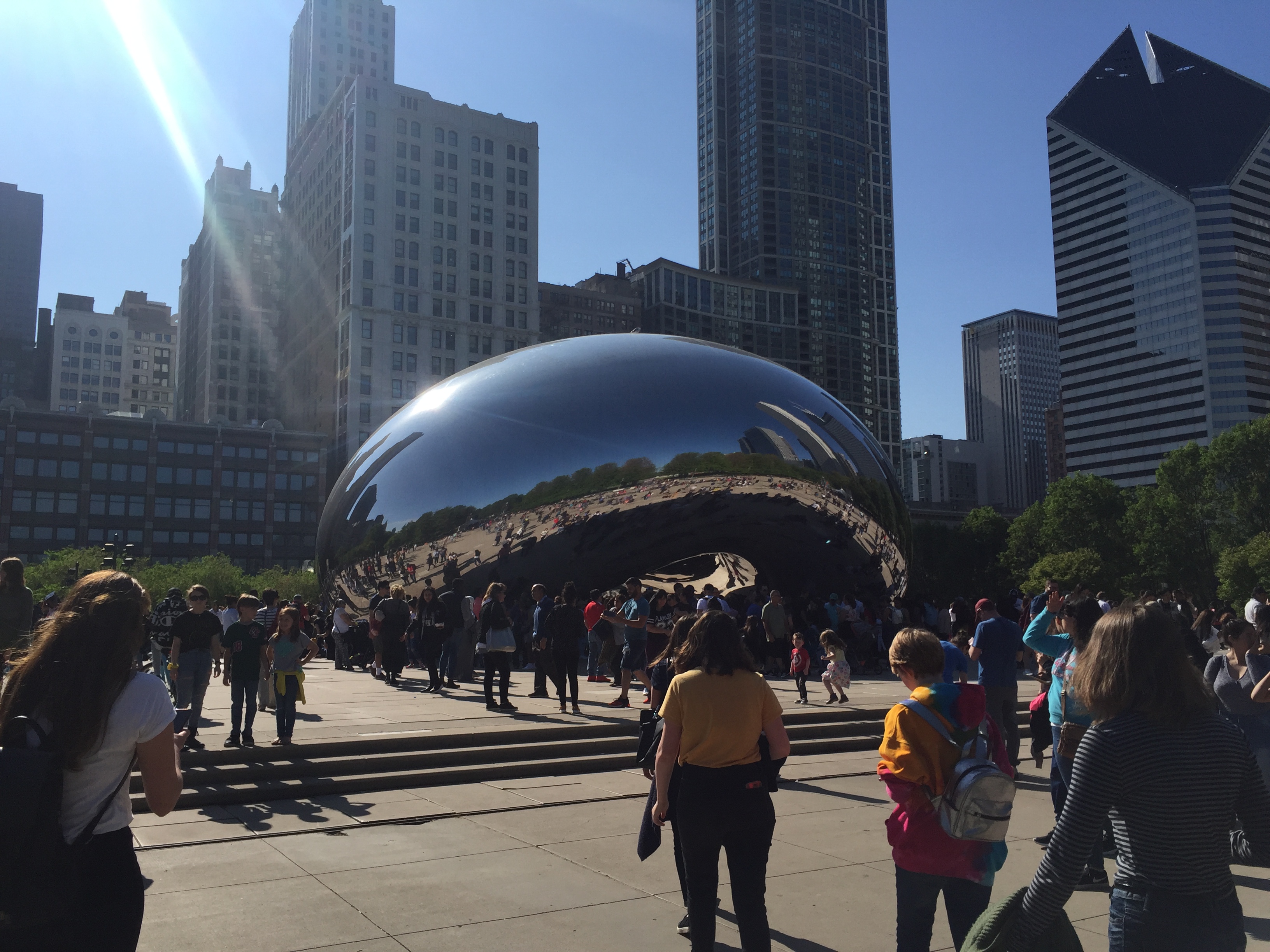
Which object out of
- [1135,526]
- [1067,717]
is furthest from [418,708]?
[1135,526]

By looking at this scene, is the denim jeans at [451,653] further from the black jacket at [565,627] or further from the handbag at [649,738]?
the handbag at [649,738]

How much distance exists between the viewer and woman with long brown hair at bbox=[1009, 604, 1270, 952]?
248 cm

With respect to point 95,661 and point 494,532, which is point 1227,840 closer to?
point 95,661

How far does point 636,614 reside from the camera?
12.4m

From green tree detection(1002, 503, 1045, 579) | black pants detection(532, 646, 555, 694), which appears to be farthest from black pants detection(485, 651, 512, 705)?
green tree detection(1002, 503, 1045, 579)

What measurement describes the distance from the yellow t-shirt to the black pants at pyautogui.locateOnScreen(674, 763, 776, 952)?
0.06 meters

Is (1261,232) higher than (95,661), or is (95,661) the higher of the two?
(1261,232)

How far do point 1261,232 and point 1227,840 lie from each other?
531 feet

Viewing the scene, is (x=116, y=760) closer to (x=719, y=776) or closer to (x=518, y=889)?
(x=719, y=776)

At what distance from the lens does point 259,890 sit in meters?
5.36

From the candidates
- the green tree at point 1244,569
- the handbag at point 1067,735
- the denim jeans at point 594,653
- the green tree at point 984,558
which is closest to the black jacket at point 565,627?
the denim jeans at point 594,653

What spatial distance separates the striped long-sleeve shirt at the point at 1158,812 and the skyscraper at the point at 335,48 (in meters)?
151

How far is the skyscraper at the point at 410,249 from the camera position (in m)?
97.8

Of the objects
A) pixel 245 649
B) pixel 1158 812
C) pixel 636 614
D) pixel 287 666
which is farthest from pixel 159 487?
pixel 1158 812
